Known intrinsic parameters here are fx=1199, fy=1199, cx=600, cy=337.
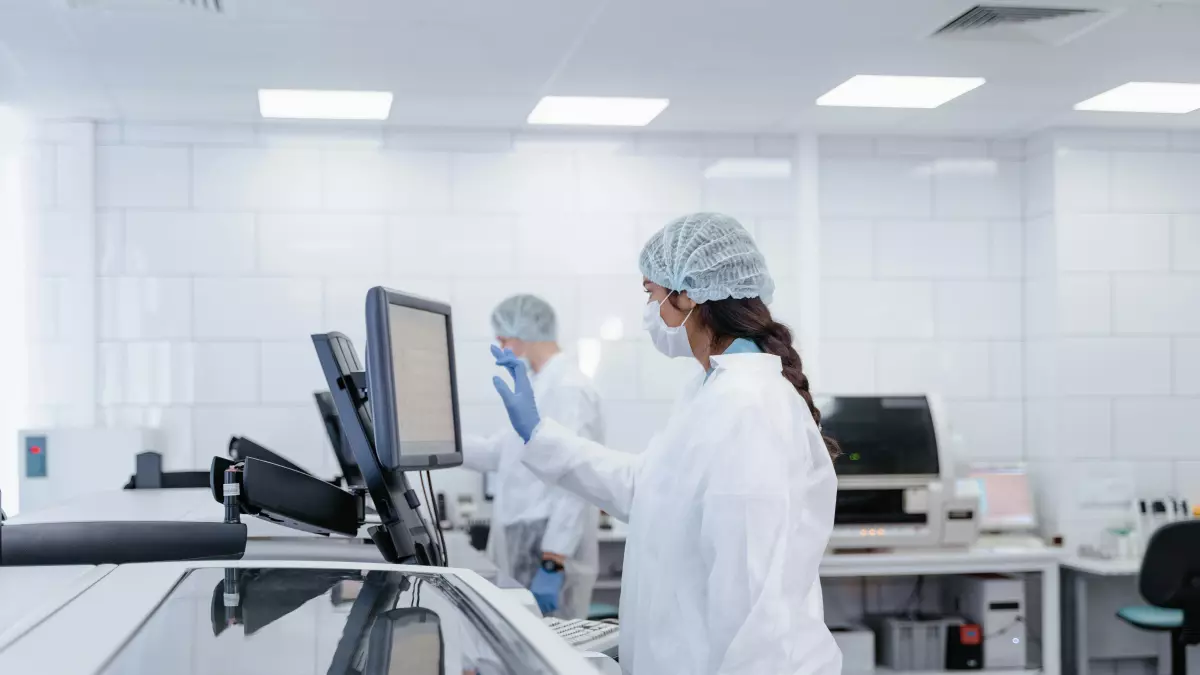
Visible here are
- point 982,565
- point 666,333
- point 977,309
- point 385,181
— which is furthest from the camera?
point 977,309

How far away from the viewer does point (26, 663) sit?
0.87 metres

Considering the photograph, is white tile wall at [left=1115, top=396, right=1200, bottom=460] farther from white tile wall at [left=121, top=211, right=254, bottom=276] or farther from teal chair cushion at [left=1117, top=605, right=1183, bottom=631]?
white tile wall at [left=121, top=211, right=254, bottom=276]

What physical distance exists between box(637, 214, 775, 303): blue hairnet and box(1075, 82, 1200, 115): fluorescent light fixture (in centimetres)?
265

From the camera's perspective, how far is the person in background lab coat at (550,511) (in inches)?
148

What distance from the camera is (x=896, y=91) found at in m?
4.23

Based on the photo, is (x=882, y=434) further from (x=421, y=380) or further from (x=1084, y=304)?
(x=421, y=380)

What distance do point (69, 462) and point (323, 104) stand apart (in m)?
1.54

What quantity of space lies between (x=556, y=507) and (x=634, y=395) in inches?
44.3

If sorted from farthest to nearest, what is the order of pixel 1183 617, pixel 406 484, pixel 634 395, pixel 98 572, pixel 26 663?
pixel 634 395 < pixel 1183 617 < pixel 406 484 < pixel 98 572 < pixel 26 663

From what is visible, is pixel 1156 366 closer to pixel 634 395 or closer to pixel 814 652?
pixel 634 395

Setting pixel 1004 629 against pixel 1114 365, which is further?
pixel 1114 365

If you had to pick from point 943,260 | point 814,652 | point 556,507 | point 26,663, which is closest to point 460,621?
point 26,663

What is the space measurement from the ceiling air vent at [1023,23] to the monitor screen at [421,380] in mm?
1966

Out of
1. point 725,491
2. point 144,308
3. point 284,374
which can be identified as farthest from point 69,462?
point 725,491
